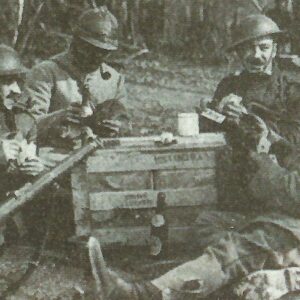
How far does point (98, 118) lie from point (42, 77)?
0.28 m

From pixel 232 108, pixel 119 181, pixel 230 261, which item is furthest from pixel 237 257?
pixel 232 108

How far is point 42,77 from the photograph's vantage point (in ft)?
7.13

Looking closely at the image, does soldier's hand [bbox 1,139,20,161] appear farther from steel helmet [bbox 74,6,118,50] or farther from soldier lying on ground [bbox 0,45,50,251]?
steel helmet [bbox 74,6,118,50]

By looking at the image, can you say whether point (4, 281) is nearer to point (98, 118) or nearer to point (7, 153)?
point (7, 153)

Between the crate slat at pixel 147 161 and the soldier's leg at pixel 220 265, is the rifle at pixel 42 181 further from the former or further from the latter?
the soldier's leg at pixel 220 265

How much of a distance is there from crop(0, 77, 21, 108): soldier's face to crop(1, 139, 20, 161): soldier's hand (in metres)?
0.17

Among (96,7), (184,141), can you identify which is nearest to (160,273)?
(184,141)

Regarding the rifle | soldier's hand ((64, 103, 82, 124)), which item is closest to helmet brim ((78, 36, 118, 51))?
soldier's hand ((64, 103, 82, 124))

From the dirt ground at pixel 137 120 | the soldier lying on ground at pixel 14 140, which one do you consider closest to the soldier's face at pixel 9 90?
the soldier lying on ground at pixel 14 140

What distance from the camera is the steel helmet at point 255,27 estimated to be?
218cm

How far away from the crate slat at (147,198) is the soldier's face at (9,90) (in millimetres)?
479

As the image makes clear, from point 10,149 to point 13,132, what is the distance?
7 centimetres

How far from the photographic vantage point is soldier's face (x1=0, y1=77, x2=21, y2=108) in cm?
209

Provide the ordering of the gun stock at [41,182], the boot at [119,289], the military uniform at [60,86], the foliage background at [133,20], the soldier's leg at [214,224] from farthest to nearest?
the foliage background at [133,20] → the military uniform at [60,86] → the soldier's leg at [214,224] → the gun stock at [41,182] → the boot at [119,289]
